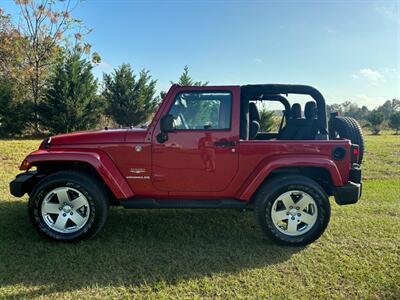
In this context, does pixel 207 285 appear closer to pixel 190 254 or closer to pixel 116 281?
pixel 190 254

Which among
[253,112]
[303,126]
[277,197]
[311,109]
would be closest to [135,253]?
[277,197]

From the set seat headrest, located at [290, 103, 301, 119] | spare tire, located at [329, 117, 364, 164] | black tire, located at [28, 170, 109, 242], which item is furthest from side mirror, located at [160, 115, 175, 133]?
spare tire, located at [329, 117, 364, 164]

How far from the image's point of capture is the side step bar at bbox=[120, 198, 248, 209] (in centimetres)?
338

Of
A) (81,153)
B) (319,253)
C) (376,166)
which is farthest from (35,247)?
(376,166)

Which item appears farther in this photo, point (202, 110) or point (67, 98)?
point (67, 98)

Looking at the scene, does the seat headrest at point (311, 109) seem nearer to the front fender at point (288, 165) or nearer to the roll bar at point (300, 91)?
the roll bar at point (300, 91)

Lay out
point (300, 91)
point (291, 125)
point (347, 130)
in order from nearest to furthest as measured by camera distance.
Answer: point (300, 91), point (347, 130), point (291, 125)

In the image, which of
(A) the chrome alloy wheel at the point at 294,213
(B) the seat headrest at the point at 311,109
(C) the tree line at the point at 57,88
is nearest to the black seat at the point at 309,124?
(B) the seat headrest at the point at 311,109

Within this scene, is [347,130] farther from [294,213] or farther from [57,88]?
[57,88]

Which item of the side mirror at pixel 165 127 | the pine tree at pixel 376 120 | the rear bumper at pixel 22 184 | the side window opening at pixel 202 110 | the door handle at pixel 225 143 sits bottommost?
the rear bumper at pixel 22 184

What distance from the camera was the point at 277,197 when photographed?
3285 millimetres

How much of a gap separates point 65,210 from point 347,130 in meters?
3.81

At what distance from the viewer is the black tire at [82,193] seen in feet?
10.7

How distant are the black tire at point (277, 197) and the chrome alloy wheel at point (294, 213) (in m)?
0.04
